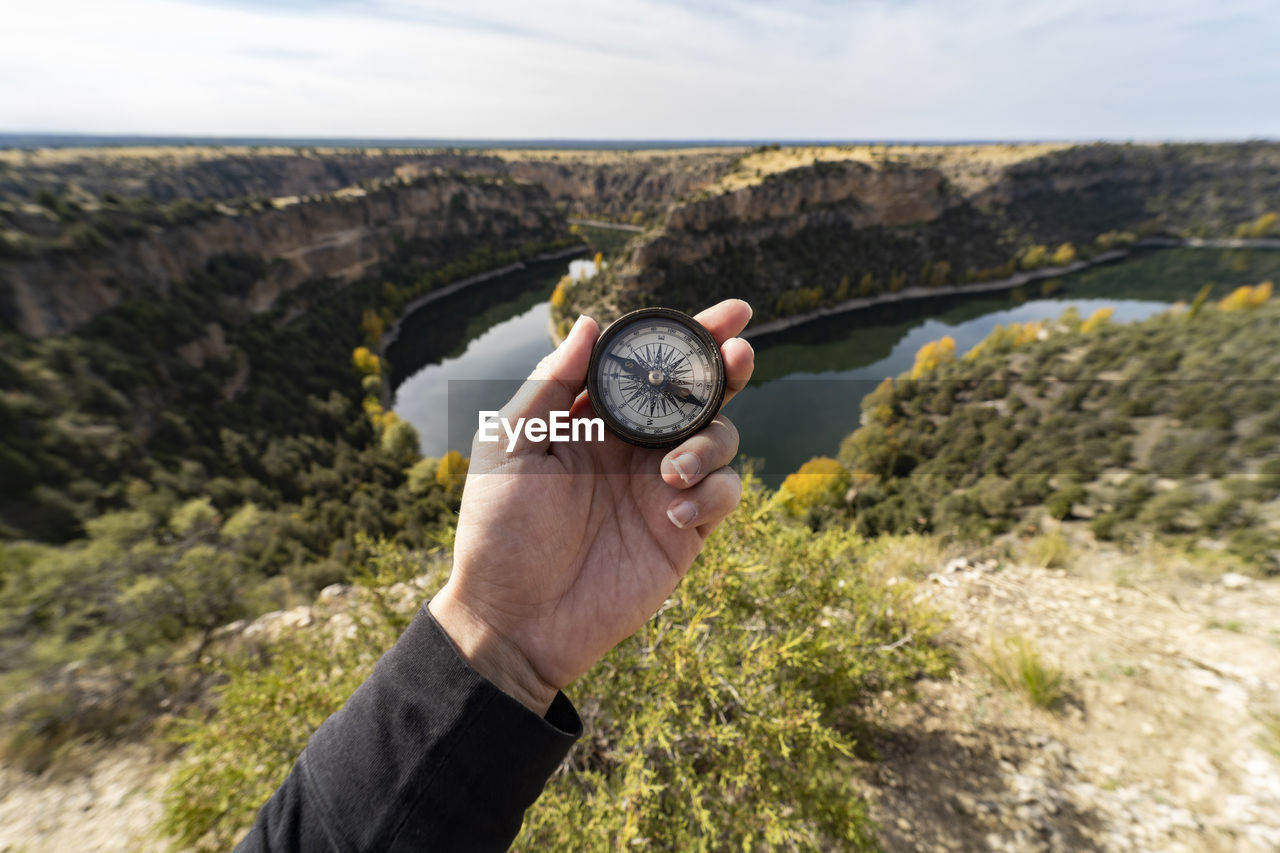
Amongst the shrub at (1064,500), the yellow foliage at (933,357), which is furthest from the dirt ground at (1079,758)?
the yellow foliage at (933,357)

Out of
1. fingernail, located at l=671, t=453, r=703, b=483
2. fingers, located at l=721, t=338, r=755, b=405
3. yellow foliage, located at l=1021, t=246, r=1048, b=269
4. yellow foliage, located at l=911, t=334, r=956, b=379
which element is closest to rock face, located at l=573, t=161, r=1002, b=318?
yellow foliage, located at l=1021, t=246, r=1048, b=269

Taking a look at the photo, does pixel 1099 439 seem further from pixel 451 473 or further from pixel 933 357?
pixel 451 473

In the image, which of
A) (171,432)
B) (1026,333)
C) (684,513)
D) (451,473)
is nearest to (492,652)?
(684,513)

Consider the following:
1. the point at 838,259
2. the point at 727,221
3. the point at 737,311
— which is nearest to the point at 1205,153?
the point at 838,259

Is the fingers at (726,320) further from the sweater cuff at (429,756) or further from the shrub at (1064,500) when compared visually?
the shrub at (1064,500)

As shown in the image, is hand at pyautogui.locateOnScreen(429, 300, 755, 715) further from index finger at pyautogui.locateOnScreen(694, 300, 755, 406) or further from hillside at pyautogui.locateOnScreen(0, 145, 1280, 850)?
hillside at pyautogui.locateOnScreen(0, 145, 1280, 850)
